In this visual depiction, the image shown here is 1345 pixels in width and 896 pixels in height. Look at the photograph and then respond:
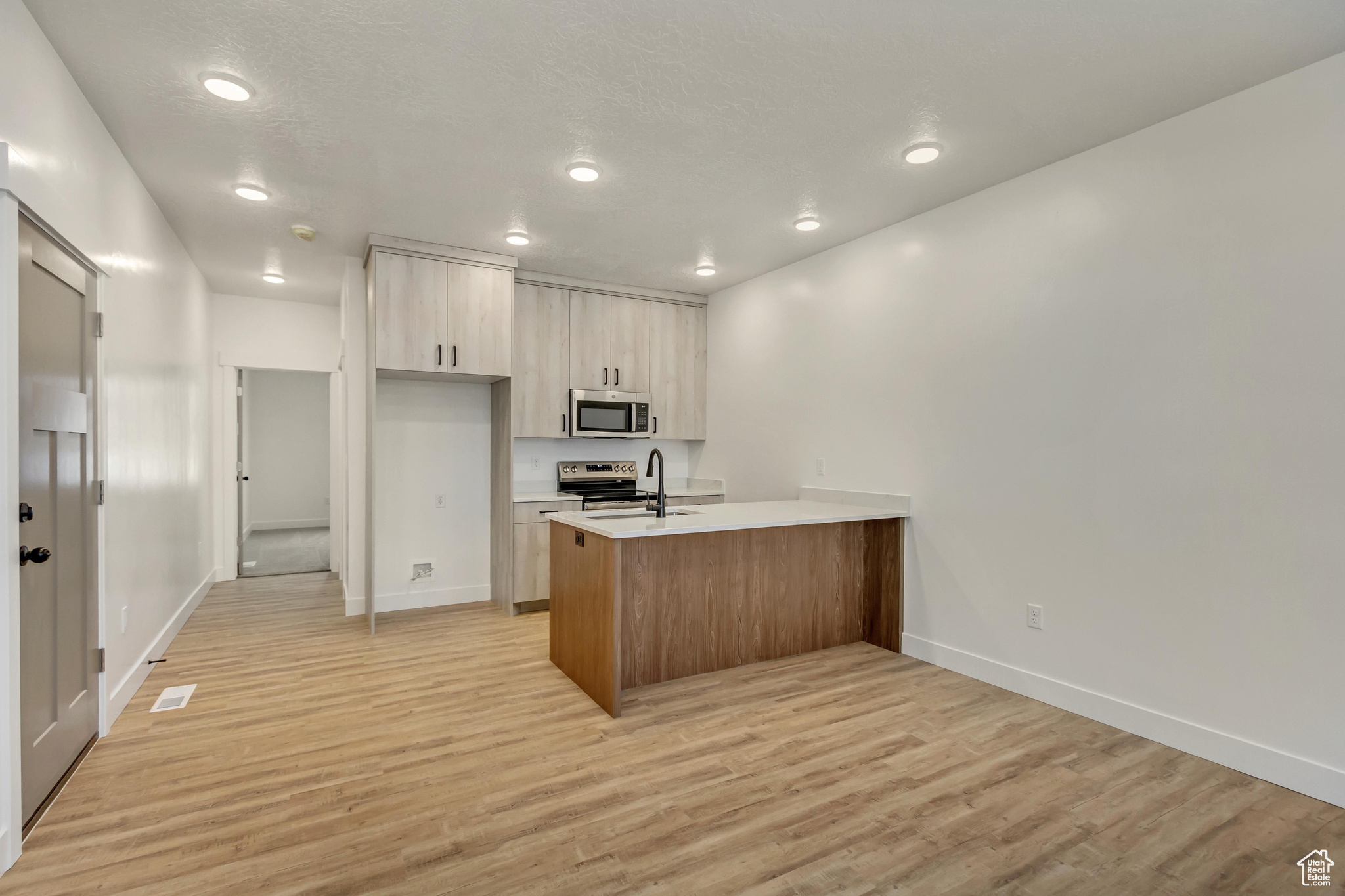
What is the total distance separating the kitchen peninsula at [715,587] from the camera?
314 cm

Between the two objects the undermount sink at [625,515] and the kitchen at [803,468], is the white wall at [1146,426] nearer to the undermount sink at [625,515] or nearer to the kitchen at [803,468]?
the kitchen at [803,468]

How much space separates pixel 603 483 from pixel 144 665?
10.6 feet

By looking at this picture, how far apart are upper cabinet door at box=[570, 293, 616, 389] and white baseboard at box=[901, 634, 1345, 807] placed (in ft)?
10.9

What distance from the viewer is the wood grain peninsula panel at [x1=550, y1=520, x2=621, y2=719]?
118 inches

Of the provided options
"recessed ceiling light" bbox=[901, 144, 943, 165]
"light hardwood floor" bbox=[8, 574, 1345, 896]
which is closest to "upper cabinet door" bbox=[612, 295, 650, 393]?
"light hardwood floor" bbox=[8, 574, 1345, 896]

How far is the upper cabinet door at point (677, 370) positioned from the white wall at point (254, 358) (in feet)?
9.30

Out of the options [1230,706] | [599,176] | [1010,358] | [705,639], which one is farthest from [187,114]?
[1230,706]

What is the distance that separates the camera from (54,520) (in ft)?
7.46

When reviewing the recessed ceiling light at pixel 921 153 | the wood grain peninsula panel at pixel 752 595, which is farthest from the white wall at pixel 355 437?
the recessed ceiling light at pixel 921 153

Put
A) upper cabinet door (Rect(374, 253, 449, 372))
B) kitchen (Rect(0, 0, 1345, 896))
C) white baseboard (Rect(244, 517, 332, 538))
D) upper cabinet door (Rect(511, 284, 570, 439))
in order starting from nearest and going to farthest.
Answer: kitchen (Rect(0, 0, 1345, 896)), upper cabinet door (Rect(374, 253, 449, 372)), upper cabinet door (Rect(511, 284, 570, 439)), white baseboard (Rect(244, 517, 332, 538))

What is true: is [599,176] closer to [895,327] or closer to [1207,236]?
[895,327]

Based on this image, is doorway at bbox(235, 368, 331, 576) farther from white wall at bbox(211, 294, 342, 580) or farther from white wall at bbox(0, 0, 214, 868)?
white wall at bbox(0, 0, 214, 868)

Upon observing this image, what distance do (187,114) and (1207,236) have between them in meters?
4.26

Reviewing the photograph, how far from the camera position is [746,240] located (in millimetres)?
4266
